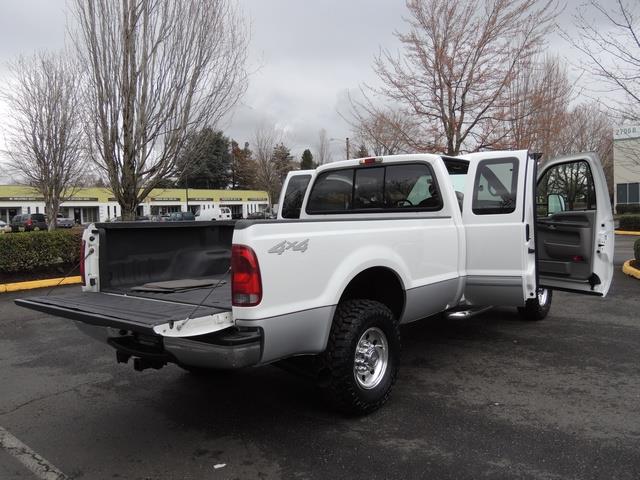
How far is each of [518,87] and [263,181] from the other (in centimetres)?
3819

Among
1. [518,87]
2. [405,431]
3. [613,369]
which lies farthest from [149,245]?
[518,87]

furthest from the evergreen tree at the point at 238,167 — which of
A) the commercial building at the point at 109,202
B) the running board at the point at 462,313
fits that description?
the running board at the point at 462,313

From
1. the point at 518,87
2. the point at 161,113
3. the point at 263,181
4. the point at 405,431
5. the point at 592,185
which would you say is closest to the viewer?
Answer: the point at 405,431

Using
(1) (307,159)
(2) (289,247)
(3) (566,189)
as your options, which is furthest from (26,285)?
(1) (307,159)

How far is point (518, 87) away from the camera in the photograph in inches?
634

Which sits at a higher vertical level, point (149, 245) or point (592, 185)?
point (592, 185)

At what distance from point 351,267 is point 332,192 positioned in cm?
223

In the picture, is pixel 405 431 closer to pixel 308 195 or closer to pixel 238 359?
pixel 238 359

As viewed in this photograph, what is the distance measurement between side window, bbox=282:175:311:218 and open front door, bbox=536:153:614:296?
10.0ft

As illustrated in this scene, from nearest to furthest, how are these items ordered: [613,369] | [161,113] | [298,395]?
[298,395] < [613,369] < [161,113]

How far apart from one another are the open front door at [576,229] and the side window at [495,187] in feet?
2.25

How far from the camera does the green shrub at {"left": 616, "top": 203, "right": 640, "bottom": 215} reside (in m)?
33.0

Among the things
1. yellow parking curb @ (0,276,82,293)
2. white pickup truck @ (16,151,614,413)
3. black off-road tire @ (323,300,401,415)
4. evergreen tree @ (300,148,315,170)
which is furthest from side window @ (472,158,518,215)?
evergreen tree @ (300,148,315,170)

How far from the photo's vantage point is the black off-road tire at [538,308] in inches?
266
